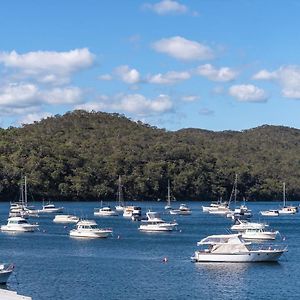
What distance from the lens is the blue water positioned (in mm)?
68188

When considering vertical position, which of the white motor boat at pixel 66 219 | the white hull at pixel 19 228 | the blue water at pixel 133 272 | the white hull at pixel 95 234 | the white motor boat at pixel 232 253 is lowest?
the blue water at pixel 133 272

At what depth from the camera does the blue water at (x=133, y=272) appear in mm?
68188

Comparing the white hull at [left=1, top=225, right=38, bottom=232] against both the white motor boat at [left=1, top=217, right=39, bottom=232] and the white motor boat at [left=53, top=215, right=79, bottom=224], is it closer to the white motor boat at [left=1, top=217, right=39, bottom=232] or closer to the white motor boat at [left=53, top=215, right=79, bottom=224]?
the white motor boat at [left=1, top=217, right=39, bottom=232]

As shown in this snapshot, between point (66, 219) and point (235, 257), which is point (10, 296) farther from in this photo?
point (66, 219)

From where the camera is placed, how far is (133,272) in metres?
80.2

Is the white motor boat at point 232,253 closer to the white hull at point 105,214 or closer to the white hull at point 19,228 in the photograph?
the white hull at point 19,228

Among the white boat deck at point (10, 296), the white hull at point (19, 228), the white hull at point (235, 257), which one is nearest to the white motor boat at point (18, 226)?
the white hull at point (19, 228)

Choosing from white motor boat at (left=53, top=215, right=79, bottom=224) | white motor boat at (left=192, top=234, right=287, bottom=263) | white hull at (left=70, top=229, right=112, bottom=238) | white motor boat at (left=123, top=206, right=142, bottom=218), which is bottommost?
white motor boat at (left=192, top=234, right=287, bottom=263)

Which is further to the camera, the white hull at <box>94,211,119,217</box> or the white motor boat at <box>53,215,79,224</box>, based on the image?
the white hull at <box>94,211,119,217</box>

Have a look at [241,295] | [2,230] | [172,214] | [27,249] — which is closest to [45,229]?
[2,230]

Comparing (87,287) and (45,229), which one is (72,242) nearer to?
(45,229)

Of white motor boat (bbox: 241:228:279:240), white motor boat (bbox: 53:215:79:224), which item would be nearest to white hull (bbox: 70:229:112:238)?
white motor boat (bbox: 241:228:279:240)

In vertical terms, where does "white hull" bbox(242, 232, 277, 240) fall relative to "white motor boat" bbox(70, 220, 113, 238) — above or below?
below

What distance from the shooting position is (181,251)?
330 feet
